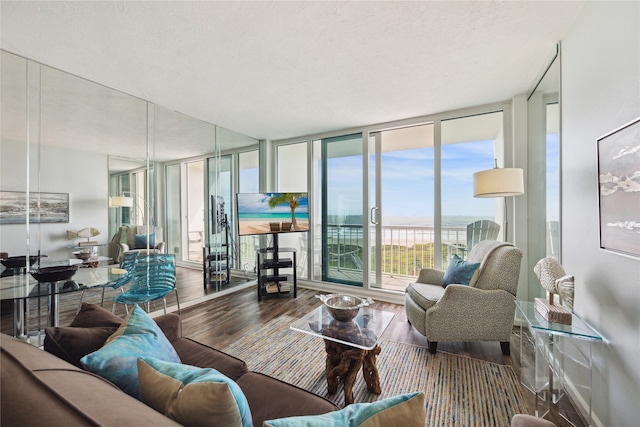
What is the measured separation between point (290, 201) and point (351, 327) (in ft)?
7.93

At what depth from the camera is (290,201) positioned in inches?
156

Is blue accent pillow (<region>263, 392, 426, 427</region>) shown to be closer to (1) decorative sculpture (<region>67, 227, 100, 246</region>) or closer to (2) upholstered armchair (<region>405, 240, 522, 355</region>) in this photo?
(2) upholstered armchair (<region>405, 240, 522, 355</region>)

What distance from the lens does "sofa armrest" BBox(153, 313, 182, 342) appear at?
1510 millimetres

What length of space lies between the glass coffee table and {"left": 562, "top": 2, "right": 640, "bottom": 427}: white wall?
46.7 inches

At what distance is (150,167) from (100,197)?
2.01 ft

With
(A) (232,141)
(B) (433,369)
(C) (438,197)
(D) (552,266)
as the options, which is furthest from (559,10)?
(A) (232,141)

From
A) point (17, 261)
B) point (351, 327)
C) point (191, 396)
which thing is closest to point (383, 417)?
point (191, 396)

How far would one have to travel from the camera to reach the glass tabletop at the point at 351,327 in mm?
1695

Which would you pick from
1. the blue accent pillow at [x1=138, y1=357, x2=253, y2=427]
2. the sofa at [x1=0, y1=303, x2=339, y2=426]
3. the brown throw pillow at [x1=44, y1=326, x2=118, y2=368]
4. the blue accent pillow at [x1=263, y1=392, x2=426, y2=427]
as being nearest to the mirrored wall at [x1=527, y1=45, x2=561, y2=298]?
the blue accent pillow at [x1=263, y1=392, x2=426, y2=427]

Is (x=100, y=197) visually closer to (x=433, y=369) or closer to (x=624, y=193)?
(x=433, y=369)

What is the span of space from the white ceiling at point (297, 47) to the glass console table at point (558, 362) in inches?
76.2

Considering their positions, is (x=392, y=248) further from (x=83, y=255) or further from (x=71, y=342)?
(x=71, y=342)

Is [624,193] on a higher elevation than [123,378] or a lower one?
higher

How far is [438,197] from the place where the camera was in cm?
335
